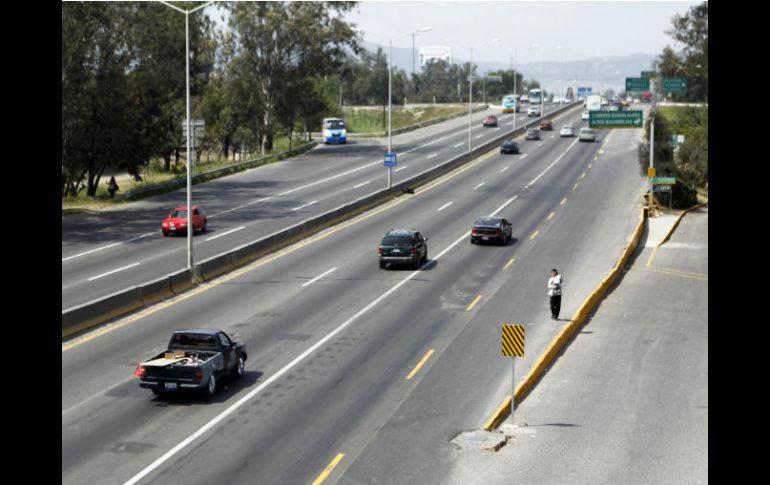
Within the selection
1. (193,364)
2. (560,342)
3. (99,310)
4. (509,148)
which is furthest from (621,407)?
(509,148)

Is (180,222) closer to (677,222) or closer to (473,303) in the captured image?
(473,303)

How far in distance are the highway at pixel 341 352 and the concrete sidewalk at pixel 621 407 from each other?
1.13 meters

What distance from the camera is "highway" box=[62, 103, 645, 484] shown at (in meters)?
19.6

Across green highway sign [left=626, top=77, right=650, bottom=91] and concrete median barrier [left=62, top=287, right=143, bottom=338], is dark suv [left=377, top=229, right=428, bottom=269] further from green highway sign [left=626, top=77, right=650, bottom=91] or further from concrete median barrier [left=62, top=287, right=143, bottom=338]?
green highway sign [left=626, top=77, right=650, bottom=91]

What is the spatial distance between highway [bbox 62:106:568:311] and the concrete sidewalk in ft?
57.2

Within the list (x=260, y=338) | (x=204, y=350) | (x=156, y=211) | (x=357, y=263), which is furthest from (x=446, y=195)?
(x=204, y=350)

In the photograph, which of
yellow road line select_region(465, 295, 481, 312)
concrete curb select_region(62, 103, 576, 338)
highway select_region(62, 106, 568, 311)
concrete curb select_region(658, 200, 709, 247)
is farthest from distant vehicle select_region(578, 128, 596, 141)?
yellow road line select_region(465, 295, 481, 312)

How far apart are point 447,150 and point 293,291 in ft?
191

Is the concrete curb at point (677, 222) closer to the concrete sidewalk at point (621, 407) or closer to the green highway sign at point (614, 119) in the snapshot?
the green highway sign at point (614, 119)

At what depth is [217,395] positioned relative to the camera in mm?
23828

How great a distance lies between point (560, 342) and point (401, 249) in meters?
12.4

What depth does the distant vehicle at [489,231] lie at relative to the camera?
46.6 metres
